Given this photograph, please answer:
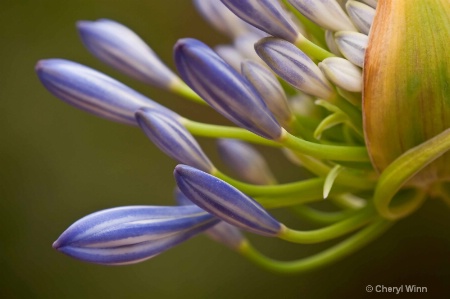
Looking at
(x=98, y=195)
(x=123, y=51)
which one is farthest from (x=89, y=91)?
(x=98, y=195)

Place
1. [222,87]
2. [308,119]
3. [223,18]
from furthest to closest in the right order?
[223,18], [308,119], [222,87]

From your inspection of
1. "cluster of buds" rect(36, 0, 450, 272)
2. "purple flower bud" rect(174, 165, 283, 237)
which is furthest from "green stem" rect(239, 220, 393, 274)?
"purple flower bud" rect(174, 165, 283, 237)

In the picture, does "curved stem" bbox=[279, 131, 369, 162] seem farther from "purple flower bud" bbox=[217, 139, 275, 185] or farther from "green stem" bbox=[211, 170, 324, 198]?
"purple flower bud" bbox=[217, 139, 275, 185]

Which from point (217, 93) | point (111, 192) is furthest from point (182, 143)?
point (111, 192)

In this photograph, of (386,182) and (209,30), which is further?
(209,30)

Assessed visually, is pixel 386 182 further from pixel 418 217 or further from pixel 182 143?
pixel 418 217

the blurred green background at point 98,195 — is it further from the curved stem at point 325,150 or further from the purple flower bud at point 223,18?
the curved stem at point 325,150

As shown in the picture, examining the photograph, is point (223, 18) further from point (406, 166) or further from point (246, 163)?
point (406, 166)
